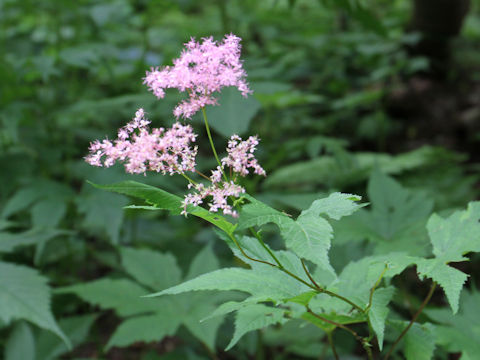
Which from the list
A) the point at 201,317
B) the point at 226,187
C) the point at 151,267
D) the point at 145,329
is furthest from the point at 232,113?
the point at 226,187

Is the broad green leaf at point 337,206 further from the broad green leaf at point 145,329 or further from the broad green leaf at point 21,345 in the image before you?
the broad green leaf at point 21,345

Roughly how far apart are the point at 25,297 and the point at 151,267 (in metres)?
0.62

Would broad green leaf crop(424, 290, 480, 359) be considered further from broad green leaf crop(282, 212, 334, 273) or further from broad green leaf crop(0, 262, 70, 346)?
broad green leaf crop(0, 262, 70, 346)

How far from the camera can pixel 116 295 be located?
220 centimetres

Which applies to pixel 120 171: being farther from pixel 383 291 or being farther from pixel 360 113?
pixel 360 113

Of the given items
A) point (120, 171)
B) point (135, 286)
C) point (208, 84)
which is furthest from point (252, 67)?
point (208, 84)

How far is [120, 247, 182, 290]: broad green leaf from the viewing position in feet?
7.36

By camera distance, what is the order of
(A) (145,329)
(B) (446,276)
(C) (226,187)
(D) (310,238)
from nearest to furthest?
(D) (310,238) → (C) (226,187) → (B) (446,276) → (A) (145,329)

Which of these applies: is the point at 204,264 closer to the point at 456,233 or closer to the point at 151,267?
the point at 151,267

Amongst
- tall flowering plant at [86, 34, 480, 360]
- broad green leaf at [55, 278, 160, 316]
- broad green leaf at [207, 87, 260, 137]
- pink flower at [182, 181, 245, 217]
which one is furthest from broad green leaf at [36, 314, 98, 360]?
Answer: pink flower at [182, 181, 245, 217]

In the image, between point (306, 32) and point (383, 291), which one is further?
point (306, 32)

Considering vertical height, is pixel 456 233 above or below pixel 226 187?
below

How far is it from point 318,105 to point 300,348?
12.7 feet

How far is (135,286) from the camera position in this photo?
87.8 inches
